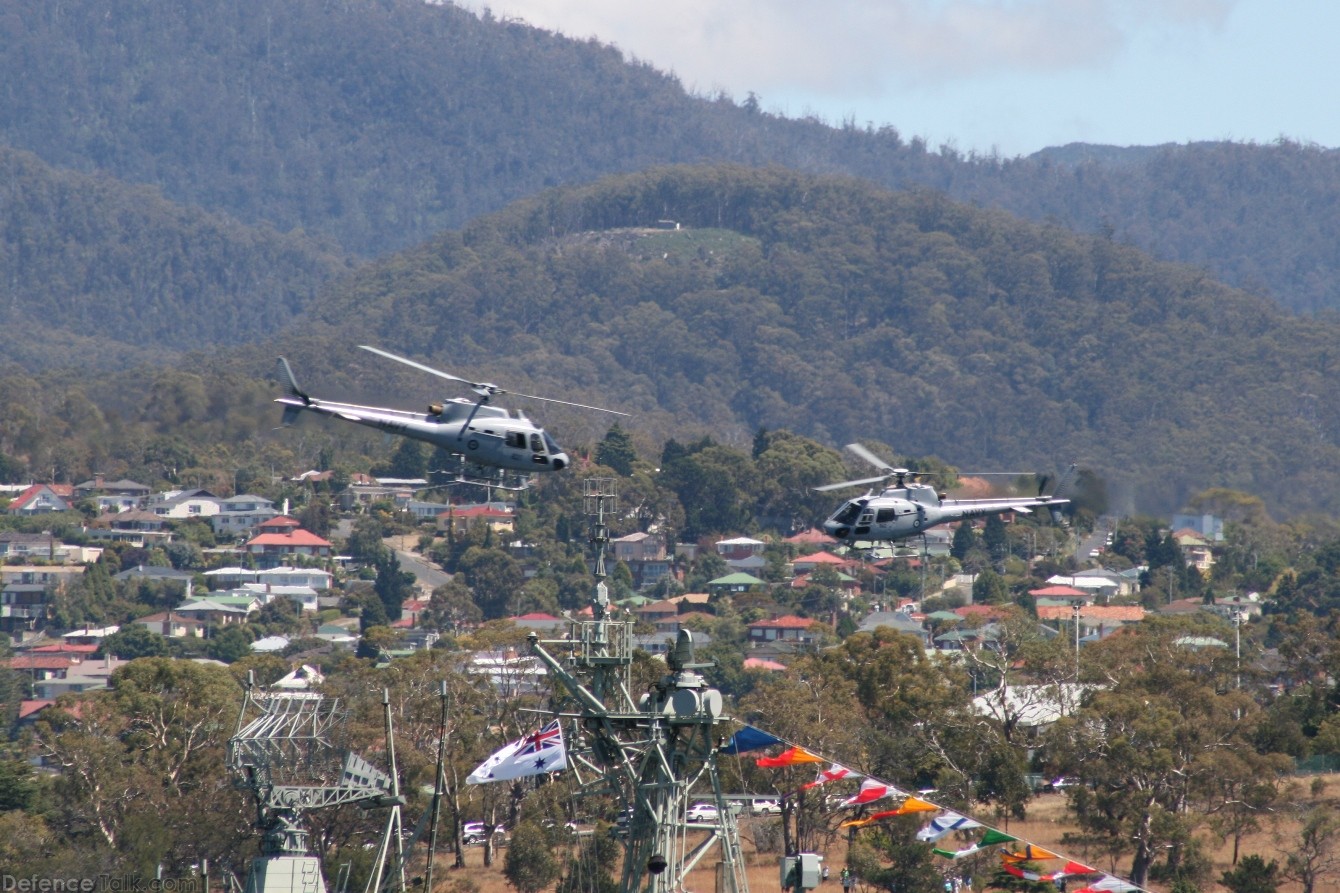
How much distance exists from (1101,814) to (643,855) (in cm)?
2634

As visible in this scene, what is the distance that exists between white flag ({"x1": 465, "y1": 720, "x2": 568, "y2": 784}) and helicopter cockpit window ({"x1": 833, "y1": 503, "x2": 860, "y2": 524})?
18.8 meters

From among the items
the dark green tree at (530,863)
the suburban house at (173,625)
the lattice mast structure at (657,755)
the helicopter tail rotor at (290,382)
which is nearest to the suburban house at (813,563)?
the suburban house at (173,625)

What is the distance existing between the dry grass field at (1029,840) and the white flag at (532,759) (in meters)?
16.8

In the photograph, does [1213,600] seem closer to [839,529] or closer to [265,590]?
[265,590]

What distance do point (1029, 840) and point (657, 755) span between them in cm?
2646

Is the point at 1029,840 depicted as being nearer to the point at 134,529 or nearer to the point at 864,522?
the point at 864,522

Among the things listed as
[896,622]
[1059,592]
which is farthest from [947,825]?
[1059,592]

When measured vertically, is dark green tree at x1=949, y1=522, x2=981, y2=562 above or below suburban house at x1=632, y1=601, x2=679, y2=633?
above

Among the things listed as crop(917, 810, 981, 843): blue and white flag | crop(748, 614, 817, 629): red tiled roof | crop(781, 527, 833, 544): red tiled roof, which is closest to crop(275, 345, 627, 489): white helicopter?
crop(917, 810, 981, 843): blue and white flag

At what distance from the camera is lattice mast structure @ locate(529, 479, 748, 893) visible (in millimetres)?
40156

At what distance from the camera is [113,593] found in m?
172

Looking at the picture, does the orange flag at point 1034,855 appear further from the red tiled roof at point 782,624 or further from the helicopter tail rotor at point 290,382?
the red tiled roof at point 782,624

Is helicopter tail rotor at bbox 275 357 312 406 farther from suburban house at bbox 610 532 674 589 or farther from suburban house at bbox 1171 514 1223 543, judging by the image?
suburban house at bbox 1171 514 1223 543

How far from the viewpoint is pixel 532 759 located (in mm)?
42844
